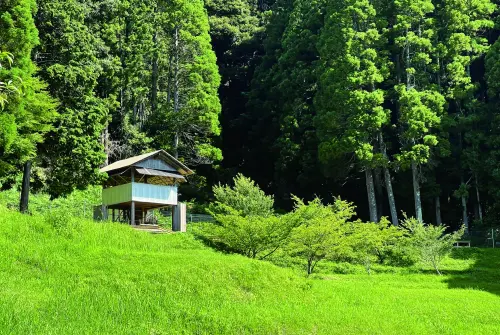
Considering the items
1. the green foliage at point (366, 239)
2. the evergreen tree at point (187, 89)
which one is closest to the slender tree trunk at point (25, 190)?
the evergreen tree at point (187, 89)

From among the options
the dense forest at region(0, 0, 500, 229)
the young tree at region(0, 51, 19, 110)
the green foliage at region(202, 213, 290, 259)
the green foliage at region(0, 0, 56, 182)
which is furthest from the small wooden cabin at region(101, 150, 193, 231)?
the young tree at region(0, 51, 19, 110)

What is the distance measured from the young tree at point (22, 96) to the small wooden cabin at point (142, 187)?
141 inches

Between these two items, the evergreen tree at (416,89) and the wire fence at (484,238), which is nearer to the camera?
the evergreen tree at (416,89)

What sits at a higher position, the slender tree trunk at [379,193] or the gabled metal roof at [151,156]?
the gabled metal roof at [151,156]

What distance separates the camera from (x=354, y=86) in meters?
28.9

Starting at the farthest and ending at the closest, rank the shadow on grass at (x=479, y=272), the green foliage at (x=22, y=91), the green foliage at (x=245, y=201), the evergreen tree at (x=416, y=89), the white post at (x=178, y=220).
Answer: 1. the evergreen tree at (x=416, y=89)
2. the white post at (x=178, y=220)
3. the green foliage at (x=245, y=201)
4. the green foliage at (x=22, y=91)
5. the shadow on grass at (x=479, y=272)

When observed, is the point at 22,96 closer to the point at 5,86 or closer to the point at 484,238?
the point at 5,86

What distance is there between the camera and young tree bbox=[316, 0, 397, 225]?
28.0m

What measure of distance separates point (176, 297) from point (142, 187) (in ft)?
40.2

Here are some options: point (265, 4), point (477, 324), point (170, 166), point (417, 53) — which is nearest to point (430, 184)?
point (417, 53)

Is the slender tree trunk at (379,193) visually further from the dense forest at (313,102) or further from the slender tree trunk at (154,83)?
the slender tree trunk at (154,83)

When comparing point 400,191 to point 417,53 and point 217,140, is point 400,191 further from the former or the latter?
point 217,140

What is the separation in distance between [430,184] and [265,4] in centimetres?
2792

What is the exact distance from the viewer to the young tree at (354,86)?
91.9ft
